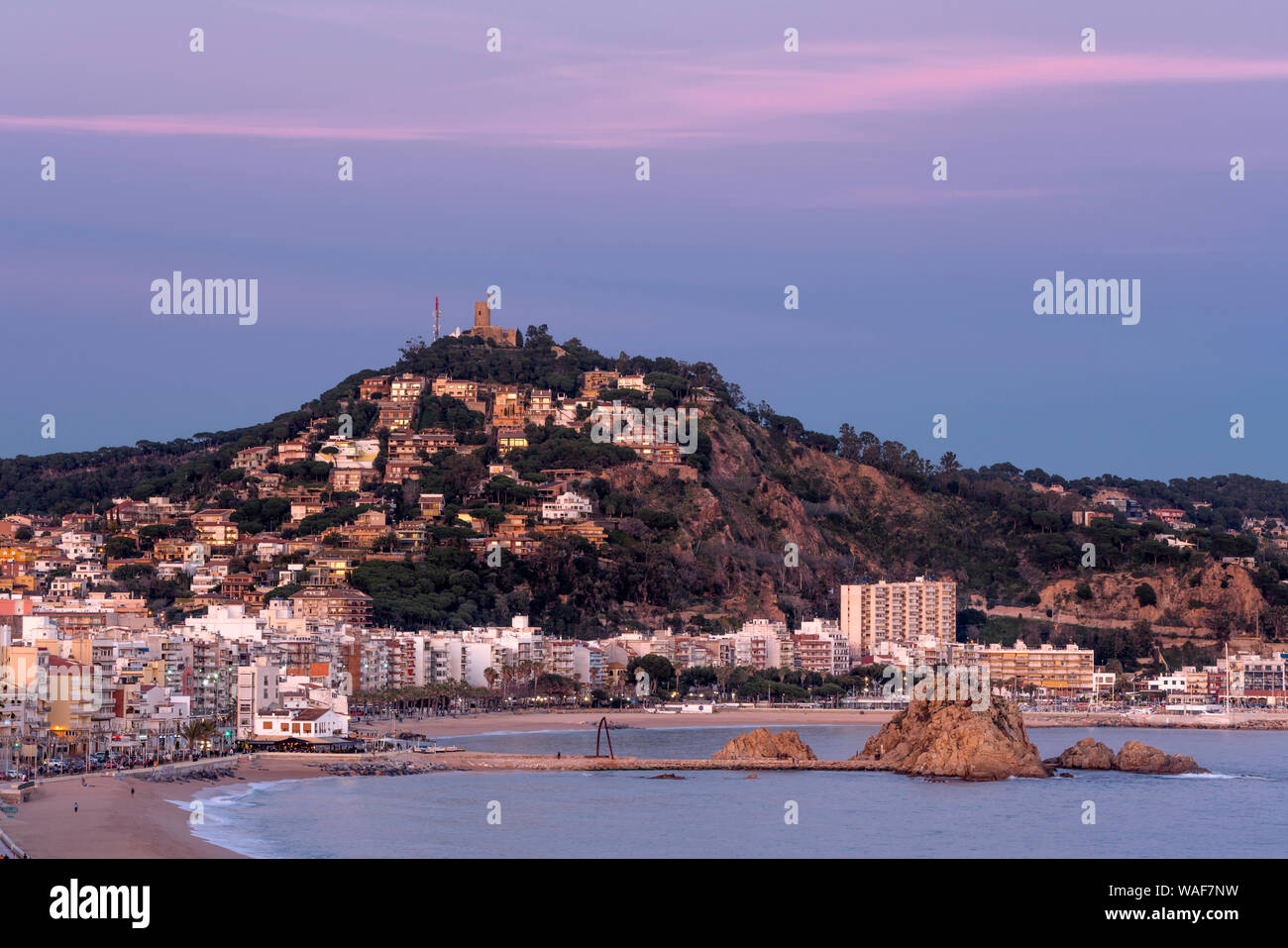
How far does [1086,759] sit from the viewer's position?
198ft

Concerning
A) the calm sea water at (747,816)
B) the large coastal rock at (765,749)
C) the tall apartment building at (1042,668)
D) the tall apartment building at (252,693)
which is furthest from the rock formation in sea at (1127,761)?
the tall apartment building at (1042,668)

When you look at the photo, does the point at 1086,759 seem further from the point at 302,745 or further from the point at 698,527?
the point at 698,527

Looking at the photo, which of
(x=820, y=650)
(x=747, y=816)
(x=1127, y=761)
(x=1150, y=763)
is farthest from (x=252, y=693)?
(x=820, y=650)

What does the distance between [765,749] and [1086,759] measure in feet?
38.2

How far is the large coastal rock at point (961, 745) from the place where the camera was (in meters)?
54.7

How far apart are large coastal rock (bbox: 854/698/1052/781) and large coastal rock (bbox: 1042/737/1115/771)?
3.51 m

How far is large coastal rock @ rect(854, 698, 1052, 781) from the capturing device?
5469cm

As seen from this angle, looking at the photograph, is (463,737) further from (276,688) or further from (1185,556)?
(1185,556)

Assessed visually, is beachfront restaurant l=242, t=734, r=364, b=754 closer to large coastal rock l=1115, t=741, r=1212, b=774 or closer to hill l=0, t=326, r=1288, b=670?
large coastal rock l=1115, t=741, r=1212, b=774

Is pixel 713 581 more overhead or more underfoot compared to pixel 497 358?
more underfoot
